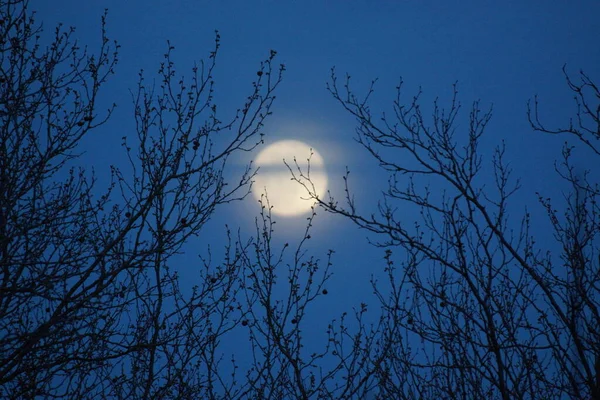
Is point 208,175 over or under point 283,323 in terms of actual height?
over

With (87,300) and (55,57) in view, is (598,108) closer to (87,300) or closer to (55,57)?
(87,300)

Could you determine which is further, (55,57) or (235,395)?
(235,395)

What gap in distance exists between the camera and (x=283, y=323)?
224 inches

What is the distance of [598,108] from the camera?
377cm

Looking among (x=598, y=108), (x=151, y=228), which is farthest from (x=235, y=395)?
(x=598, y=108)

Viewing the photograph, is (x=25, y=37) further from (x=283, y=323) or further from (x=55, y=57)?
(x=283, y=323)

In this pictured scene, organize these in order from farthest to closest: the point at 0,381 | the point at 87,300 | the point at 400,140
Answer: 1. the point at 400,140
2. the point at 0,381
3. the point at 87,300

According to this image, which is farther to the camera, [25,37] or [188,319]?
[188,319]

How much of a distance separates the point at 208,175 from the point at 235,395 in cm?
294

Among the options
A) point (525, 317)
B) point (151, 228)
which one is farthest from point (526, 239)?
point (151, 228)

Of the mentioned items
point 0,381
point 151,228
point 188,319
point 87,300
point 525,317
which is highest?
point 151,228

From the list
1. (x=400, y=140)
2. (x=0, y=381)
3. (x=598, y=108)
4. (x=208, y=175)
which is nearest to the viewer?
(x=0, y=381)

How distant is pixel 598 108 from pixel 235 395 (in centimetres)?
515

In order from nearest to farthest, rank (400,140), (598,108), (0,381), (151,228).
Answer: (0,381)
(598,108)
(400,140)
(151,228)
